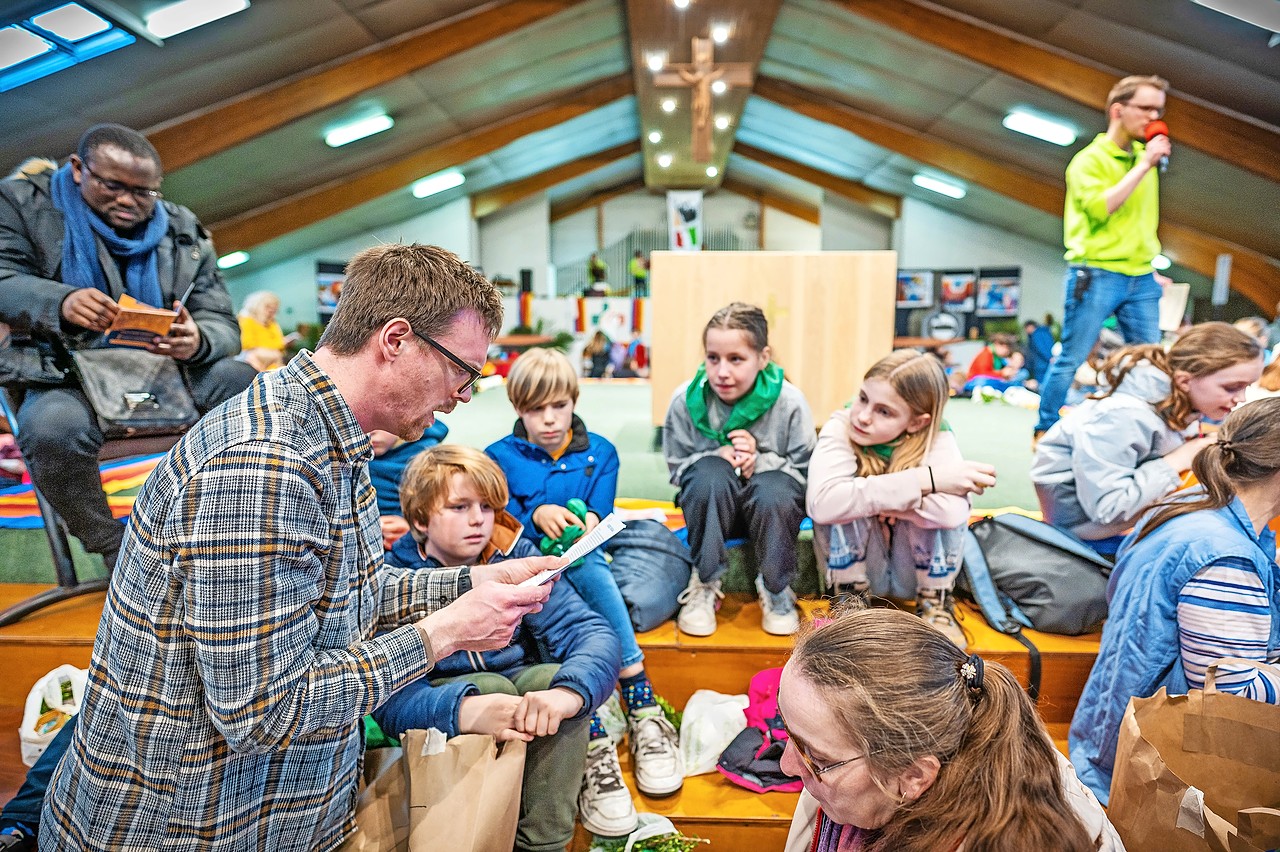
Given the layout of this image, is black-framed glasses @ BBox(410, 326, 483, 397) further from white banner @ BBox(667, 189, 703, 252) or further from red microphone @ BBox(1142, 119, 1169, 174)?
white banner @ BBox(667, 189, 703, 252)

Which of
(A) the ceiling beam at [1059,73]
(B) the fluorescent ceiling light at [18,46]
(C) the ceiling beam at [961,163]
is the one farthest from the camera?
(C) the ceiling beam at [961,163]

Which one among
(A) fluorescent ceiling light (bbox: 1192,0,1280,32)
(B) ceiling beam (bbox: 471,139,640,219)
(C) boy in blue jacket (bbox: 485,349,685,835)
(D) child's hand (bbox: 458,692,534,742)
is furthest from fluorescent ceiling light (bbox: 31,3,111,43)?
(B) ceiling beam (bbox: 471,139,640,219)

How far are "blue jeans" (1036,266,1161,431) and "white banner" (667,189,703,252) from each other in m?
9.88

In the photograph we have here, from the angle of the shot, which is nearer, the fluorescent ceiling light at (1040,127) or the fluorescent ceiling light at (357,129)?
the fluorescent ceiling light at (1040,127)

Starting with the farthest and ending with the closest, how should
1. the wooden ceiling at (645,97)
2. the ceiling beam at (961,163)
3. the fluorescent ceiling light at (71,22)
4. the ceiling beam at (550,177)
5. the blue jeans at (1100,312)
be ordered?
the ceiling beam at (550,177) < the ceiling beam at (961,163) < the wooden ceiling at (645,97) < the fluorescent ceiling light at (71,22) < the blue jeans at (1100,312)

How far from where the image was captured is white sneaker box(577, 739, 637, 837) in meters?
1.57

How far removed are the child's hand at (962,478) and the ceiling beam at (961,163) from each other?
777 centimetres

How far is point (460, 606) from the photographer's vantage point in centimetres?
110

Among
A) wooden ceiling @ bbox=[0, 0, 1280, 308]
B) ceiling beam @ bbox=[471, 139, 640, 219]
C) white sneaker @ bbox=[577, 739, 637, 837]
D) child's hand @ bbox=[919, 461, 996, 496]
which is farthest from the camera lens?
ceiling beam @ bbox=[471, 139, 640, 219]

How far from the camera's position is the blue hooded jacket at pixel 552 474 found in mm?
2037

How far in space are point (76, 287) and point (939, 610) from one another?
2.45 m

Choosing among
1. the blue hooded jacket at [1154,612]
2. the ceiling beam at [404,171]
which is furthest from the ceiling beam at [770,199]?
the blue hooded jacket at [1154,612]

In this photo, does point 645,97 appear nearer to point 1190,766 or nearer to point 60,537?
point 60,537

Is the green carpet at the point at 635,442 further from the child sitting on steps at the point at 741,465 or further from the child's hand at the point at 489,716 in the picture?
the child's hand at the point at 489,716
